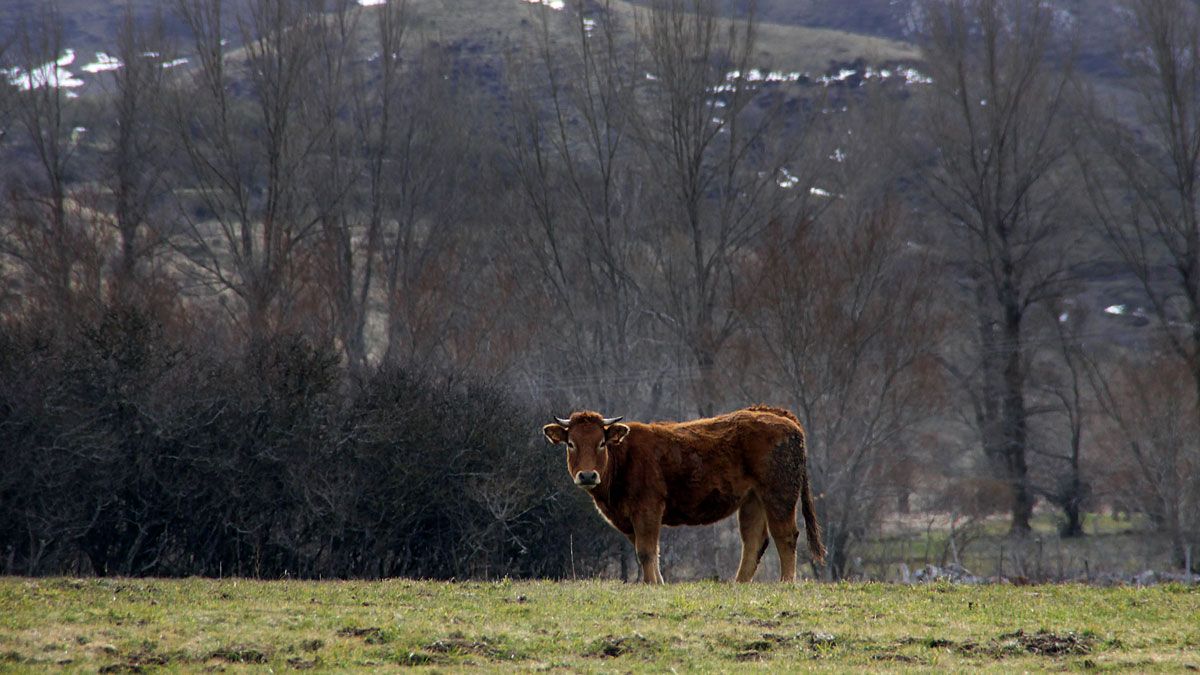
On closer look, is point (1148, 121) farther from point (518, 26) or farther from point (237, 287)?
point (518, 26)

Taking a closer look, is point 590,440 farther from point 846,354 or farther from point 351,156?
point 351,156

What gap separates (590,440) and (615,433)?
1.40ft

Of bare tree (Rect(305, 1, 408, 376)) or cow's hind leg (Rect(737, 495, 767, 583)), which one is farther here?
bare tree (Rect(305, 1, 408, 376))

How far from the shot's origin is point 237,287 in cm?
4531

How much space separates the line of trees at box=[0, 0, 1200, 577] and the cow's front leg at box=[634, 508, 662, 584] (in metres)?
7.16

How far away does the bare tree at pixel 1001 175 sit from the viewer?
51.0 metres

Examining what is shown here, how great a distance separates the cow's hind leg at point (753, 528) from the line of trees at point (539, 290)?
7.19m

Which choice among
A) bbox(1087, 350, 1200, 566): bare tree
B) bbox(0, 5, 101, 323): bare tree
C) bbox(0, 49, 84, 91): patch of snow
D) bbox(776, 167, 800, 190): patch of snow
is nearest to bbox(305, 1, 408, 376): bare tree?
bbox(0, 5, 101, 323): bare tree

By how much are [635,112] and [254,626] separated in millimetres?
34184

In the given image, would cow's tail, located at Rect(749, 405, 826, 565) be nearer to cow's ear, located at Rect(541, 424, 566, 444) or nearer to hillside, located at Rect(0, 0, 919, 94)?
cow's ear, located at Rect(541, 424, 566, 444)

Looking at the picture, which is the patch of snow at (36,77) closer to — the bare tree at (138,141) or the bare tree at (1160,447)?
the bare tree at (138,141)

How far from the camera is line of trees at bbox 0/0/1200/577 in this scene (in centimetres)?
2100

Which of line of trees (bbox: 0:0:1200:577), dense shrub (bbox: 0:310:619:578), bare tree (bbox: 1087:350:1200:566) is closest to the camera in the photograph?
dense shrub (bbox: 0:310:619:578)

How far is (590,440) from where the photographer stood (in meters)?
14.8
